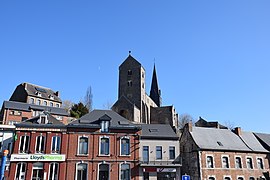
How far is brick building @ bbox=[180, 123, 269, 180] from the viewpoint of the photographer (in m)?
27.1

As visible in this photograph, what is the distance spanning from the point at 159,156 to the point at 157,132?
2803 mm

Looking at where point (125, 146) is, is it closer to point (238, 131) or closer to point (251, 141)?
point (238, 131)

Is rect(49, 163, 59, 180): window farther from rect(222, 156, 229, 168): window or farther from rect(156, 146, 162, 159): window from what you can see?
rect(222, 156, 229, 168): window

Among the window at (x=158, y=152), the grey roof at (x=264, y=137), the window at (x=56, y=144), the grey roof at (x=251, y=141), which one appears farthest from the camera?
the grey roof at (x=264, y=137)

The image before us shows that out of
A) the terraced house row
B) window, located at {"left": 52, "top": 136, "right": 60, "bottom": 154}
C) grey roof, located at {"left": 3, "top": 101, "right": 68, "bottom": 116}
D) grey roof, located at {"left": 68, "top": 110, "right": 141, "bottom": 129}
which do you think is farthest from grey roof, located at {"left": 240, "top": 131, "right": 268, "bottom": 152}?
grey roof, located at {"left": 3, "top": 101, "right": 68, "bottom": 116}

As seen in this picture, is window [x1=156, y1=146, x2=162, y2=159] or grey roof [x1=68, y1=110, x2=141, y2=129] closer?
grey roof [x1=68, y1=110, x2=141, y2=129]

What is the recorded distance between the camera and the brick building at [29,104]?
3725cm

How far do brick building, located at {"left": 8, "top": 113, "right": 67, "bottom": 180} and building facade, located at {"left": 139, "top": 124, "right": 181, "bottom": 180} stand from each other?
845 centimetres

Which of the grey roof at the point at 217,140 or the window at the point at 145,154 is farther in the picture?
the grey roof at the point at 217,140

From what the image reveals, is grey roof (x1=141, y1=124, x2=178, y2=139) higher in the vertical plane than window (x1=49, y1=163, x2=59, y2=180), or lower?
higher

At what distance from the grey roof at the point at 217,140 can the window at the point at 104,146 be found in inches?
418

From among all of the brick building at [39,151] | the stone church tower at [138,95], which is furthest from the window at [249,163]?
the stone church tower at [138,95]

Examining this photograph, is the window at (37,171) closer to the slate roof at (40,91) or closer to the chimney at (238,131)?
the slate roof at (40,91)

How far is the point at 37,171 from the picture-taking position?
23656 mm
